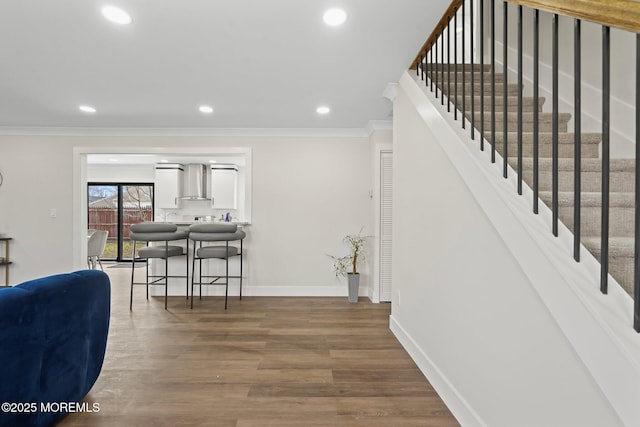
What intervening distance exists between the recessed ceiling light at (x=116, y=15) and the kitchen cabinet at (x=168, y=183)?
5.83 metres

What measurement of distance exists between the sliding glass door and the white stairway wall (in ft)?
24.3

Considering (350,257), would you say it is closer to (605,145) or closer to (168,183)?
(605,145)

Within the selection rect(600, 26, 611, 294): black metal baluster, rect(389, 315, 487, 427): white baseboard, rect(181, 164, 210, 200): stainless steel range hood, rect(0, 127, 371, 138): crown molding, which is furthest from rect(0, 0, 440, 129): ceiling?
rect(181, 164, 210, 200): stainless steel range hood

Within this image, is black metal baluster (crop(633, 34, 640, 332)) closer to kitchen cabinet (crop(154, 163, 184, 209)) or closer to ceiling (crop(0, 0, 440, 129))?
ceiling (crop(0, 0, 440, 129))

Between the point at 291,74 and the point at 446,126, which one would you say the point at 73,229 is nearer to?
the point at 291,74

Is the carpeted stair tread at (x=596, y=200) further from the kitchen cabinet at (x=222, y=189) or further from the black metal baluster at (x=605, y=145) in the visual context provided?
the kitchen cabinet at (x=222, y=189)

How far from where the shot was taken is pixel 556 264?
1.10 metres

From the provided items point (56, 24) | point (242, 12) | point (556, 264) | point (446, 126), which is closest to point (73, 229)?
point (56, 24)

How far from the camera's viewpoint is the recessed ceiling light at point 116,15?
6.47ft

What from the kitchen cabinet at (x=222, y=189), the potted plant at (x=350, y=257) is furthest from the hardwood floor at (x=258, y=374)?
the kitchen cabinet at (x=222, y=189)

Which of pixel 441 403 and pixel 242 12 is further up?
pixel 242 12

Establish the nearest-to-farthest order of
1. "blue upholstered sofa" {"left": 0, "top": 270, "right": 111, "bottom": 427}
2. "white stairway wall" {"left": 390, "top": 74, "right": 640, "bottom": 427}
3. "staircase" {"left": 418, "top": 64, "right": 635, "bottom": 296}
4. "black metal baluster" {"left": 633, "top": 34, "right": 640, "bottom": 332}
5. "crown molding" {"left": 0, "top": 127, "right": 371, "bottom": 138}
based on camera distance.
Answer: "black metal baluster" {"left": 633, "top": 34, "right": 640, "bottom": 332} < "white stairway wall" {"left": 390, "top": 74, "right": 640, "bottom": 427} < "staircase" {"left": 418, "top": 64, "right": 635, "bottom": 296} < "blue upholstered sofa" {"left": 0, "top": 270, "right": 111, "bottom": 427} < "crown molding" {"left": 0, "top": 127, "right": 371, "bottom": 138}

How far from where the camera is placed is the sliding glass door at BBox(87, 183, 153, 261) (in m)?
8.17

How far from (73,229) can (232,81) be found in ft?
10.6
